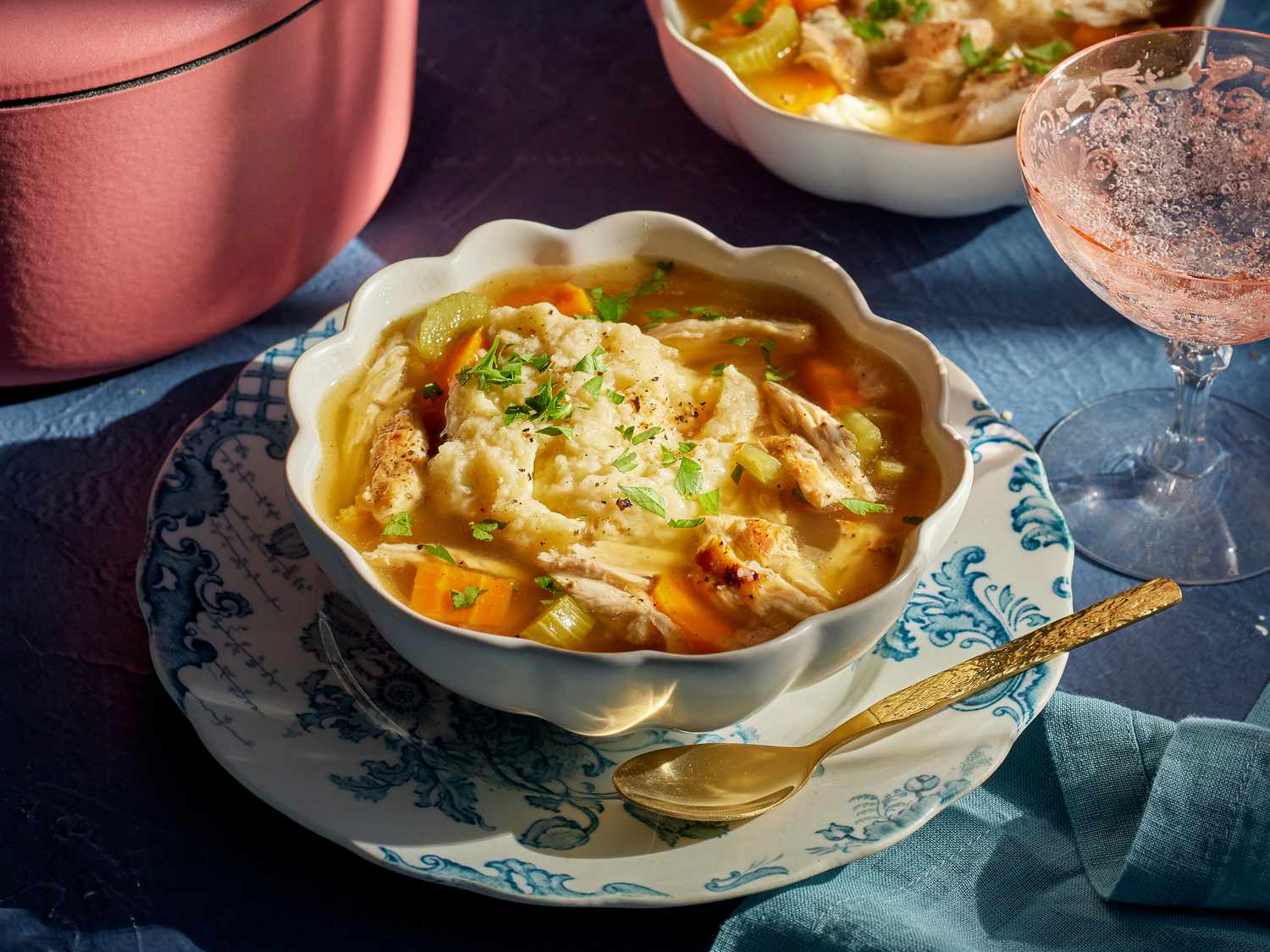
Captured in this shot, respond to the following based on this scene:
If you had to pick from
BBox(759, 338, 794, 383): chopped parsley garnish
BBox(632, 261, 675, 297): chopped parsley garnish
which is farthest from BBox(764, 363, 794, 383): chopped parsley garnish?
BBox(632, 261, 675, 297): chopped parsley garnish

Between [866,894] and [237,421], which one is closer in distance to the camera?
[866,894]

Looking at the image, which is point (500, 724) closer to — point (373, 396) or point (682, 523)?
point (682, 523)

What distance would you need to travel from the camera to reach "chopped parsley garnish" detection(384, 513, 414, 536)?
6.14 feet

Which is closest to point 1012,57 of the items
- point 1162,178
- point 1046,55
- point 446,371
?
point 1046,55

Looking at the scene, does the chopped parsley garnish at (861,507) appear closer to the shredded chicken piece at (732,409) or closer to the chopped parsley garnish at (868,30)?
the shredded chicken piece at (732,409)

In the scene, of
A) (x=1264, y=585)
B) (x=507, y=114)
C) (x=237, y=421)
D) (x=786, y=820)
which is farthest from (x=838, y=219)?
(x=786, y=820)

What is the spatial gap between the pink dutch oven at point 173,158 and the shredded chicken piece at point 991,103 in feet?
3.55

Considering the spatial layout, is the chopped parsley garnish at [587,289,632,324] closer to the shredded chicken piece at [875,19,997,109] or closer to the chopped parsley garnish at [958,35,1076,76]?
the shredded chicken piece at [875,19,997,109]

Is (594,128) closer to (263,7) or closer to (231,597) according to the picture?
(263,7)

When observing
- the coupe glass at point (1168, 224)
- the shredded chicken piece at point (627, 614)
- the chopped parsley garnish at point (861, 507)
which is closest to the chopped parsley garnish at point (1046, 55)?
the coupe glass at point (1168, 224)

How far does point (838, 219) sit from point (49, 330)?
154 centimetres

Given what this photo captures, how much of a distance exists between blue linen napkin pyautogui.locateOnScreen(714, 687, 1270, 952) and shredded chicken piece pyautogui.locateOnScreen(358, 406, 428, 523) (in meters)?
0.71

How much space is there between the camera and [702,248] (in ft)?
7.29

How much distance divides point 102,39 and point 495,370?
75 centimetres
